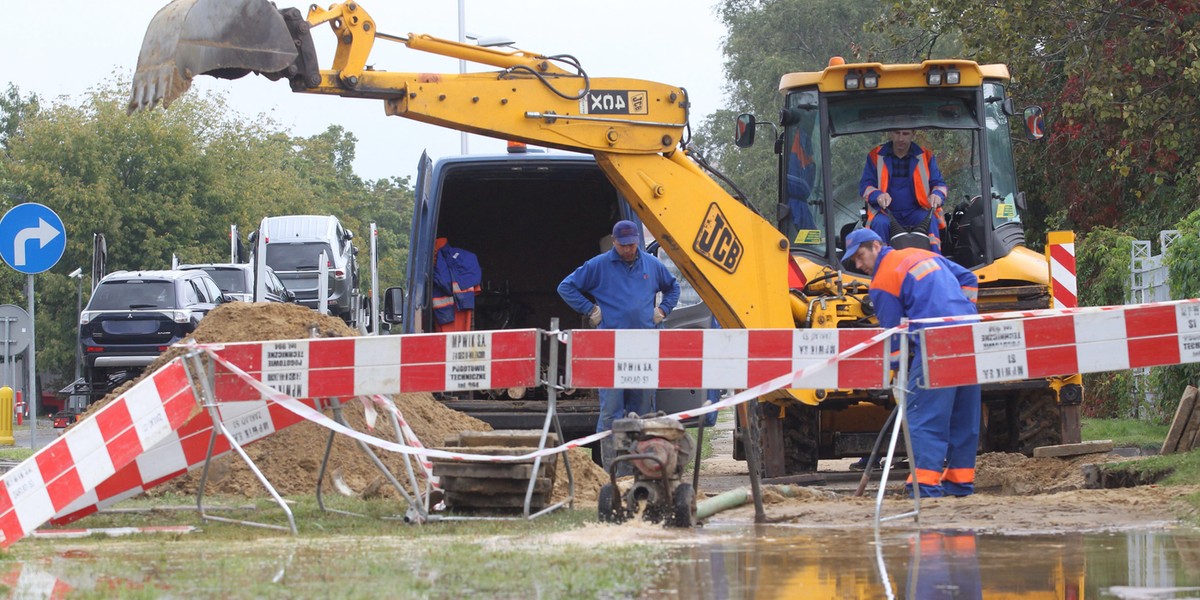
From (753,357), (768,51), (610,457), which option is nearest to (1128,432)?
(610,457)

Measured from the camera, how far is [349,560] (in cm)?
723

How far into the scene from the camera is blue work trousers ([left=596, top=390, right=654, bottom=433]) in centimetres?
1193

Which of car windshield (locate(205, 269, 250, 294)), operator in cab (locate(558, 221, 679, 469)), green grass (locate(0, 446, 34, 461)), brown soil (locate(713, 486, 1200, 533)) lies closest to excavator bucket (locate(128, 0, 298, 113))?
operator in cab (locate(558, 221, 679, 469))

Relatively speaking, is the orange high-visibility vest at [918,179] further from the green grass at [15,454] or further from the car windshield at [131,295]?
the car windshield at [131,295]

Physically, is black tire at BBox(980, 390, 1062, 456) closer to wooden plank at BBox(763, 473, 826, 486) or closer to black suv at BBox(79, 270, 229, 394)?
wooden plank at BBox(763, 473, 826, 486)

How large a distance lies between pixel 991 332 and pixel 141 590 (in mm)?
4915

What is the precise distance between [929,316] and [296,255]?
27.9 m

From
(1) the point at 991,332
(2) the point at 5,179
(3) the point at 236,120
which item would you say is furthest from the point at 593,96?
(3) the point at 236,120

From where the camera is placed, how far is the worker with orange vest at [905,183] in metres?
11.8

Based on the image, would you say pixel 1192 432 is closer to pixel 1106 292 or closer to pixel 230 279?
pixel 1106 292

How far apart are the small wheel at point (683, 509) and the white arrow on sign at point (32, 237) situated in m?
10.2

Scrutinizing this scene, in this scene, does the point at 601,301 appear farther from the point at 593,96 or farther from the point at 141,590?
the point at 141,590

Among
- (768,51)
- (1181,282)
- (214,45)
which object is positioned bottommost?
(1181,282)

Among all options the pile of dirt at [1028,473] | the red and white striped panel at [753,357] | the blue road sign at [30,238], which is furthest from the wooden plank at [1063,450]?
the blue road sign at [30,238]
